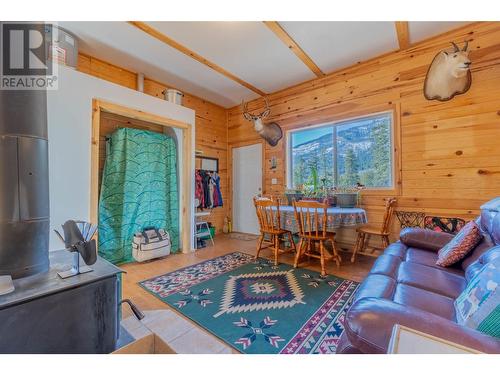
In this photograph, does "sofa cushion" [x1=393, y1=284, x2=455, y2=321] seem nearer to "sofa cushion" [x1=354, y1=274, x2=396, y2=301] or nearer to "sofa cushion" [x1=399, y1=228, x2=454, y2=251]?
"sofa cushion" [x1=354, y1=274, x2=396, y2=301]

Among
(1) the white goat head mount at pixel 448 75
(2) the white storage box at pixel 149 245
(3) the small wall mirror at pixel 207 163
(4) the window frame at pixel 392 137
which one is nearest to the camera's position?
(1) the white goat head mount at pixel 448 75

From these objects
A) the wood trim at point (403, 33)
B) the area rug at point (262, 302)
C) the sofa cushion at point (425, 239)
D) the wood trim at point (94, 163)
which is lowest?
the area rug at point (262, 302)

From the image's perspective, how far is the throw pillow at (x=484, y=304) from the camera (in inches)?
29.5

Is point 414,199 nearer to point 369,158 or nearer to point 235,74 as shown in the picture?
point 369,158

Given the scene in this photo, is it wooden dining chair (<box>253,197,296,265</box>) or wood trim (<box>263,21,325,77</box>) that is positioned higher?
wood trim (<box>263,21,325,77</box>)

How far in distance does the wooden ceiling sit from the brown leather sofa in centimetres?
236

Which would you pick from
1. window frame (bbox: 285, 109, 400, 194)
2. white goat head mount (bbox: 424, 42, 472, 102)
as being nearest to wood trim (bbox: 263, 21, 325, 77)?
window frame (bbox: 285, 109, 400, 194)

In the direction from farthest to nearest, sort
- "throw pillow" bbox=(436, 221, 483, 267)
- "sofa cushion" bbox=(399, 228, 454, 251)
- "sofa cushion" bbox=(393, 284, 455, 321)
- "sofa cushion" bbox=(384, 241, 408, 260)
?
"sofa cushion" bbox=(399, 228, 454, 251) < "sofa cushion" bbox=(384, 241, 408, 260) < "throw pillow" bbox=(436, 221, 483, 267) < "sofa cushion" bbox=(393, 284, 455, 321)

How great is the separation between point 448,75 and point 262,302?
3.29m

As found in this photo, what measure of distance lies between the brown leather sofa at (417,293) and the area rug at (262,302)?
0.53 metres

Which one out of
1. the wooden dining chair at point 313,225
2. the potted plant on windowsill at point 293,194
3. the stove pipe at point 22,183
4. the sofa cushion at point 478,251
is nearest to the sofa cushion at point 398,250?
the sofa cushion at point 478,251

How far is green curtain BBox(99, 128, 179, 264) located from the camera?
3.10 metres

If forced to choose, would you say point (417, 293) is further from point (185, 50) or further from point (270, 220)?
point (185, 50)

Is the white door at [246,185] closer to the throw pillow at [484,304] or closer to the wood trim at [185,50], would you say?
the wood trim at [185,50]
